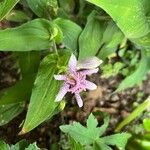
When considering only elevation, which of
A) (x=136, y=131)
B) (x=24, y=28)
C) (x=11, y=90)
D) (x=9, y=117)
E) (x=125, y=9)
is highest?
(x=125, y=9)

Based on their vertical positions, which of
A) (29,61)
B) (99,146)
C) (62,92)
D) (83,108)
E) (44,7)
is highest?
(44,7)

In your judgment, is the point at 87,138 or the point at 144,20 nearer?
the point at 144,20

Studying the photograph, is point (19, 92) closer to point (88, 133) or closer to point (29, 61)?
point (29, 61)

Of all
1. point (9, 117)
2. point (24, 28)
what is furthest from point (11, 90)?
point (24, 28)

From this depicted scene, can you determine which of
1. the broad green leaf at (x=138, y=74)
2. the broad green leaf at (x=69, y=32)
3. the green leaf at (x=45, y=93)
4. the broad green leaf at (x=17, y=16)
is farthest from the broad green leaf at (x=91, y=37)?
the broad green leaf at (x=138, y=74)

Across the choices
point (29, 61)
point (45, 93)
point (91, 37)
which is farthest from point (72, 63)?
point (29, 61)

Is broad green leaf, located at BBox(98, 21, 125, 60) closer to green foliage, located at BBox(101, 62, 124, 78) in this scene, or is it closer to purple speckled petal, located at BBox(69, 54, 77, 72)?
purple speckled petal, located at BBox(69, 54, 77, 72)

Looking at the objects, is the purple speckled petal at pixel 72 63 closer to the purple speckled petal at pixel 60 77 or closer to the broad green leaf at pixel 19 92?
the purple speckled petal at pixel 60 77

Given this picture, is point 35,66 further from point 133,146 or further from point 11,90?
point 133,146
